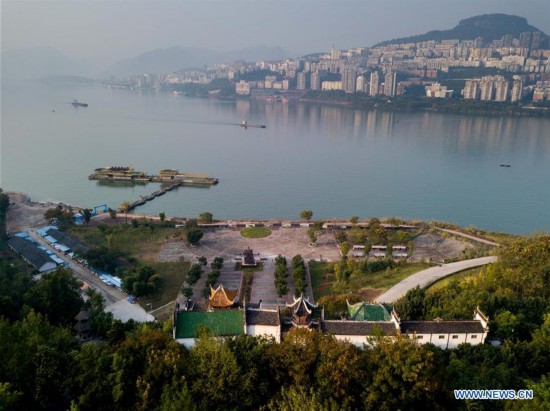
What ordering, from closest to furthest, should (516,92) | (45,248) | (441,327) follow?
(441,327), (45,248), (516,92)

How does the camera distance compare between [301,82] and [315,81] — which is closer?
[315,81]

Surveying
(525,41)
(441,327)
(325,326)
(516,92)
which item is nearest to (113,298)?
(325,326)

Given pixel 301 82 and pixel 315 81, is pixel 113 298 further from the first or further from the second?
pixel 301 82

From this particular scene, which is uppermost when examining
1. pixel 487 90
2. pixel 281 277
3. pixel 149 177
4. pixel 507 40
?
pixel 507 40

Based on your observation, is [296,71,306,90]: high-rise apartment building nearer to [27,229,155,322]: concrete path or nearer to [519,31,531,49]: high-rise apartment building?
[519,31,531,49]: high-rise apartment building

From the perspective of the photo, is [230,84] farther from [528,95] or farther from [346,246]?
[346,246]

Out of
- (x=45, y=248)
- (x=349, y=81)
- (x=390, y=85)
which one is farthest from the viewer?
(x=349, y=81)

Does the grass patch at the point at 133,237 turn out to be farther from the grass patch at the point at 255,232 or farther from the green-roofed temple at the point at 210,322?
the green-roofed temple at the point at 210,322

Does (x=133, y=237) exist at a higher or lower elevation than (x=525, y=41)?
lower
